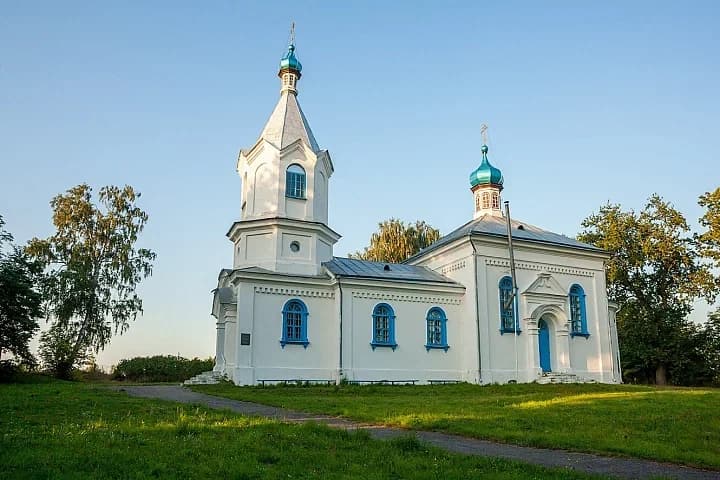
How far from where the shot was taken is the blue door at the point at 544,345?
24.1m

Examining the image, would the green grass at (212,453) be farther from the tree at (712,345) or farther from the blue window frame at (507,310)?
the tree at (712,345)

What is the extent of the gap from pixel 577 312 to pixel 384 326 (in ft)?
27.7

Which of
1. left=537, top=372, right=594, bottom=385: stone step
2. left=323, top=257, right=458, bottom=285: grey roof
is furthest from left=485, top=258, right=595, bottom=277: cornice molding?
left=537, top=372, right=594, bottom=385: stone step

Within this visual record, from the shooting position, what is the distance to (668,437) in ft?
30.0

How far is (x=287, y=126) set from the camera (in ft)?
79.7

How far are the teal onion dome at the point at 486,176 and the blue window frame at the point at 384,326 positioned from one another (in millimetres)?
9515

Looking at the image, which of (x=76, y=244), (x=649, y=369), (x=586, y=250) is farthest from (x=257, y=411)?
(x=649, y=369)

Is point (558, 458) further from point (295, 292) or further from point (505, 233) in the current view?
point (505, 233)

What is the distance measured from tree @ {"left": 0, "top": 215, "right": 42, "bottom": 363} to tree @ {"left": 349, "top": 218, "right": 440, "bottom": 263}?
77.0ft

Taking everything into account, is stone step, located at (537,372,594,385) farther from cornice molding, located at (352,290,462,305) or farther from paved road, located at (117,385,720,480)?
paved road, located at (117,385,720,480)

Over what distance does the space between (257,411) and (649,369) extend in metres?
29.8

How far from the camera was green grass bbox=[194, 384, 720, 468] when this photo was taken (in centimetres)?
838

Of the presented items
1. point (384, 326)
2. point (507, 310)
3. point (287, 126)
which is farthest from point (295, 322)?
point (507, 310)

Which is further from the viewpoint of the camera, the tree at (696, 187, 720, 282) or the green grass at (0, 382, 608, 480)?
the tree at (696, 187, 720, 282)
